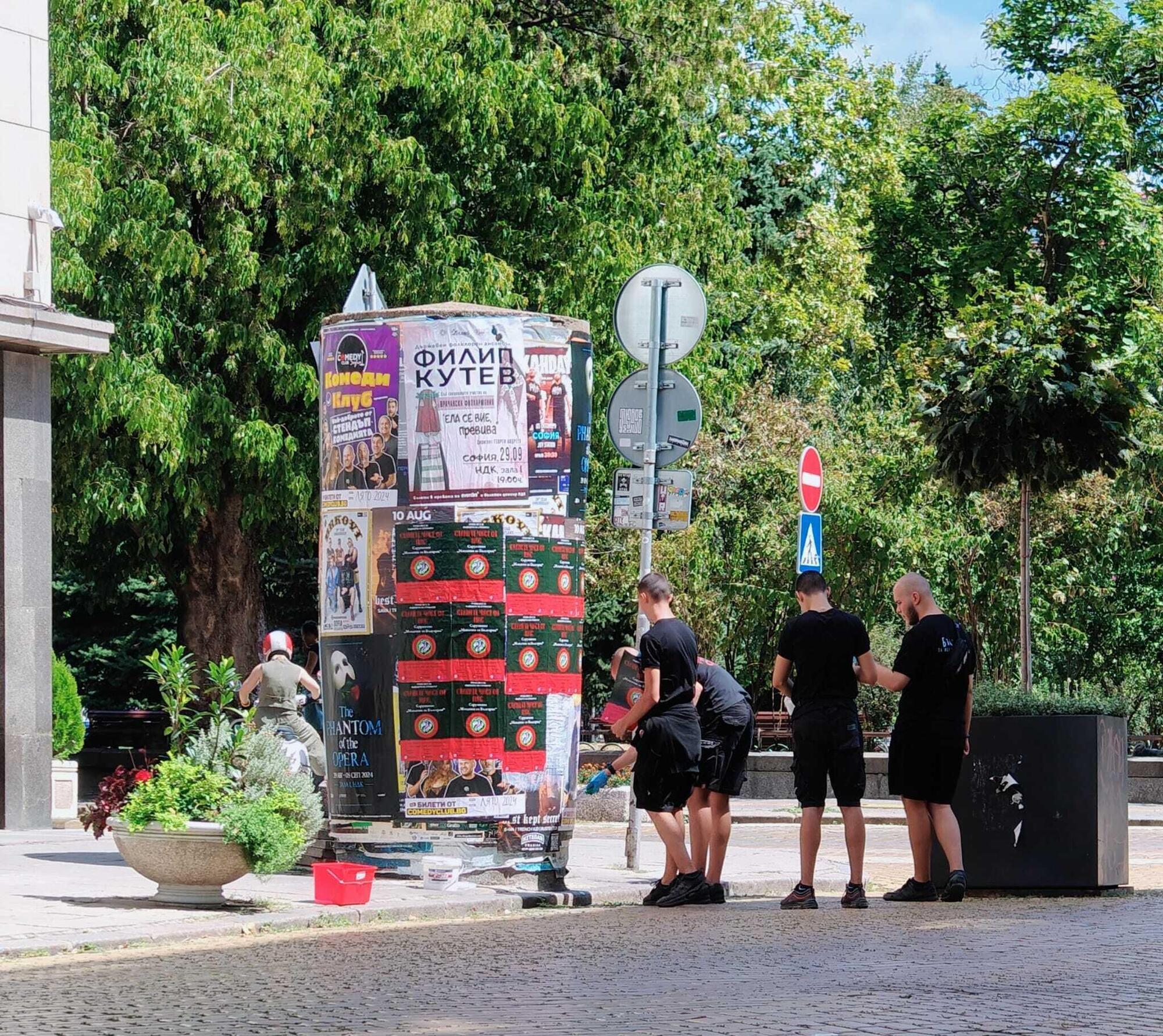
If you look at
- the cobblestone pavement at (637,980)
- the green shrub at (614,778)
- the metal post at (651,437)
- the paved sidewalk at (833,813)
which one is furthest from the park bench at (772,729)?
the cobblestone pavement at (637,980)

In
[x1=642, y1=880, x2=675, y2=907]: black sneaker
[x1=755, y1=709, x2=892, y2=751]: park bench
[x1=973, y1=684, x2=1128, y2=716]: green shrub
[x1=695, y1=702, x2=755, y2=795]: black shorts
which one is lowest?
[x1=755, y1=709, x2=892, y2=751]: park bench

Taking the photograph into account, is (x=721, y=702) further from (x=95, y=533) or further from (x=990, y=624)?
(x=990, y=624)

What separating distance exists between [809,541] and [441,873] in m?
4.53

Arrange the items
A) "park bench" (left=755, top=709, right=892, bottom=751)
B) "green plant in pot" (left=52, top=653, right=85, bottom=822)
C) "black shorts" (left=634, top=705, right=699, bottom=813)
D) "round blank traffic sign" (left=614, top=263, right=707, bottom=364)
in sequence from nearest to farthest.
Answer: "black shorts" (left=634, top=705, right=699, bottom=813) < "round blank traffic sign" (left=614, top=263, right=707, bottom=364) < "green plant in pot" (left=52, top=653, right=85, bottom=822) < "park bench" (left=755, top=709, right=892, bottom=751)

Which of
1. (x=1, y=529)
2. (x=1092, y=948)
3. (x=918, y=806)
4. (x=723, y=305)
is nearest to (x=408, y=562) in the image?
(x=918, y=806)

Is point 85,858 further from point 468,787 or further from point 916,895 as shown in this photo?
point 916,895

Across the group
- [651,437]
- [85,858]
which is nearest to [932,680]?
[651,437]

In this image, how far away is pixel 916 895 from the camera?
11.8 m

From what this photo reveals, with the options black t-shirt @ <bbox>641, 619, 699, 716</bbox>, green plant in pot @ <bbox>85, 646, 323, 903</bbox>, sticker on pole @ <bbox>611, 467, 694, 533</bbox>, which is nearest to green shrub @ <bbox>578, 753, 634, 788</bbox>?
sticker on pole @ <bbox>611, 467, 694, 533</bbox>

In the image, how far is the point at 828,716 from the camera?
11.5 m

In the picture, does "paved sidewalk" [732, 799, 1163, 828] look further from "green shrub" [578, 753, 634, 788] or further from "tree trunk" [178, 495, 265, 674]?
"tree trunk" [178, 495, 265, 674]

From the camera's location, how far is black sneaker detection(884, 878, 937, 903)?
11852 millimetres

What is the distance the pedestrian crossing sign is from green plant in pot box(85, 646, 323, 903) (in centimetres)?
485

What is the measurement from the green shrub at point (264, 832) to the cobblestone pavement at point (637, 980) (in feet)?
2.15
